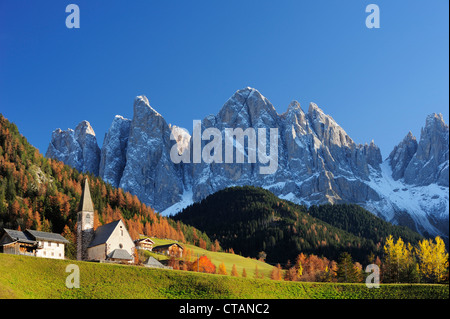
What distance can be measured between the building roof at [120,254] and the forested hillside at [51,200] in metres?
A: 19.0

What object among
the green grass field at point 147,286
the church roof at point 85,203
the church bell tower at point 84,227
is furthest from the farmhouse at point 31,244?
the green grass field at point 147,286

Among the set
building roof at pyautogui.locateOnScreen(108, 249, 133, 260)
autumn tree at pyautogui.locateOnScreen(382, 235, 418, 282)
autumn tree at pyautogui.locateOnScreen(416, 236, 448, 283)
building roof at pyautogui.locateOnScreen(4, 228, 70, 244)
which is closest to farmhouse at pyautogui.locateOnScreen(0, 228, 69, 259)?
building roof at pyautogui.locateOnScreen(4, 228, 70, 244)

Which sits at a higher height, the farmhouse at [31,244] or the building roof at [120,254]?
the farmhouse at [31,244]

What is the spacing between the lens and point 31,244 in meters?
92.1

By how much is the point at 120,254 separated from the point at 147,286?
59.9 feet

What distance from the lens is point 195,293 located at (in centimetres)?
7500

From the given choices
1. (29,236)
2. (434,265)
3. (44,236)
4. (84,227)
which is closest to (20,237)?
(29,236)

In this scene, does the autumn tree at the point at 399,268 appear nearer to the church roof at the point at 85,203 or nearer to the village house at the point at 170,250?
the village house at the point at 170,250

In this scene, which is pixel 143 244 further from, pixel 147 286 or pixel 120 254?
pixel 147 286

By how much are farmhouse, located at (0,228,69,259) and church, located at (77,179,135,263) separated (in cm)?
400

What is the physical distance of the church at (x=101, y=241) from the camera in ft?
300
